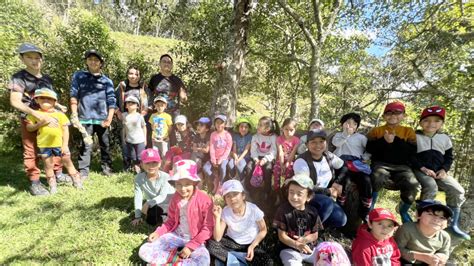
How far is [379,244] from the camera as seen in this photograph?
283 cm

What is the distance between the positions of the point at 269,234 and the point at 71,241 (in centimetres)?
252

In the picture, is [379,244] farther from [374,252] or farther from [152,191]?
[152,191]

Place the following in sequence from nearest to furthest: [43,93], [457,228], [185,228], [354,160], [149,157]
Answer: [185,228] → [457,228] → [149,157] → [354,160] → [43,93]

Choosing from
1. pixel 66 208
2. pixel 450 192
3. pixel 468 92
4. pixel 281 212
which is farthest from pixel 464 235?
pixel 66 208

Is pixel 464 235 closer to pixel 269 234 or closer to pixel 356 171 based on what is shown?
pixel 356 171

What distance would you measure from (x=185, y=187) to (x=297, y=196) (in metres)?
1.30

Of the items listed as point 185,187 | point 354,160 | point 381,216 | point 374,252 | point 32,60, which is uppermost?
point 32,60

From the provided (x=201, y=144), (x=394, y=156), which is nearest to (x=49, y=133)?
(x=201, y=144)

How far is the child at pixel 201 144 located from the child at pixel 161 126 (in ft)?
2.05

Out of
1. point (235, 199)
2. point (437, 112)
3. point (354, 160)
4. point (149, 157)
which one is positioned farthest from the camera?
point (354, 160)

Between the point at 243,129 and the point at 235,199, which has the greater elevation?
the point at 243,129

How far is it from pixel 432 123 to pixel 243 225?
10.0 ft

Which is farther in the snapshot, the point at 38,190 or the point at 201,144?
the point at 201,144

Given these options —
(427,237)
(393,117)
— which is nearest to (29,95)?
(393,117)
